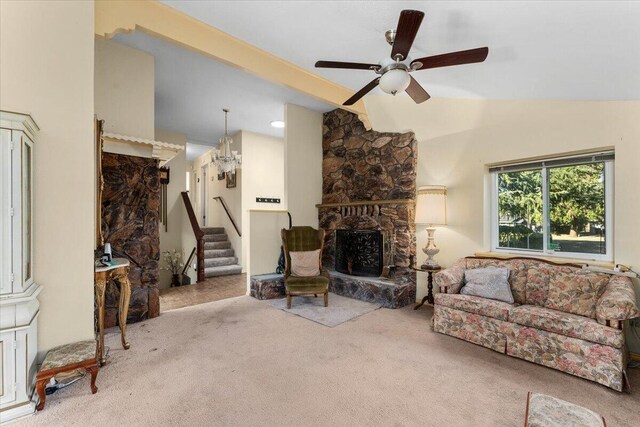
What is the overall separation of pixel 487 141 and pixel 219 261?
5.64 m

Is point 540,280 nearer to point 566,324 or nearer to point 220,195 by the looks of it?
point 566,324

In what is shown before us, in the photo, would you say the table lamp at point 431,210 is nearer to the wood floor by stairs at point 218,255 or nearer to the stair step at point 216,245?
the wood floor by stairs at point 218,255

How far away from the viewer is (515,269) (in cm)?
321

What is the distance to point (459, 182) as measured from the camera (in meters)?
3.99

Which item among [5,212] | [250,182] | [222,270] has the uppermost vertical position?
[250,182]

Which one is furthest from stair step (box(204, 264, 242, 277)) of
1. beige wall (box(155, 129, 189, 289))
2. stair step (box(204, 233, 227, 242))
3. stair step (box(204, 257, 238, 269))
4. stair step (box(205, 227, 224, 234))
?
stair step (box(205, 227, 224, 234))

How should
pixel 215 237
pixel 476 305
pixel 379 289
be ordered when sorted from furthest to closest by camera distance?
pixel 215 237
pixel 379 289
pixel 476 305

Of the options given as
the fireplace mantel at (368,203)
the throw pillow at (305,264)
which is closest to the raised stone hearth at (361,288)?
the throw pillow at (305,264)

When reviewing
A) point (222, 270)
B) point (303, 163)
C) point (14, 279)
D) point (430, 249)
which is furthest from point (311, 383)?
point (222, 270)

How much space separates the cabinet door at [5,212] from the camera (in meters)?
1.77

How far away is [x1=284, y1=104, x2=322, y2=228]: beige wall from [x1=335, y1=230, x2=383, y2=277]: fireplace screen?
2.55ft

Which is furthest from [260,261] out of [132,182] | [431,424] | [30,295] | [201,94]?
[431,424]

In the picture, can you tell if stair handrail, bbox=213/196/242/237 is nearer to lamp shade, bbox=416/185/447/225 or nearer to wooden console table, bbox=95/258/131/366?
wooden console table, bbox=95/258/131/366

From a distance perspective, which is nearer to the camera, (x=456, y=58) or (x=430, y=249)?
(x=456, y=58)
